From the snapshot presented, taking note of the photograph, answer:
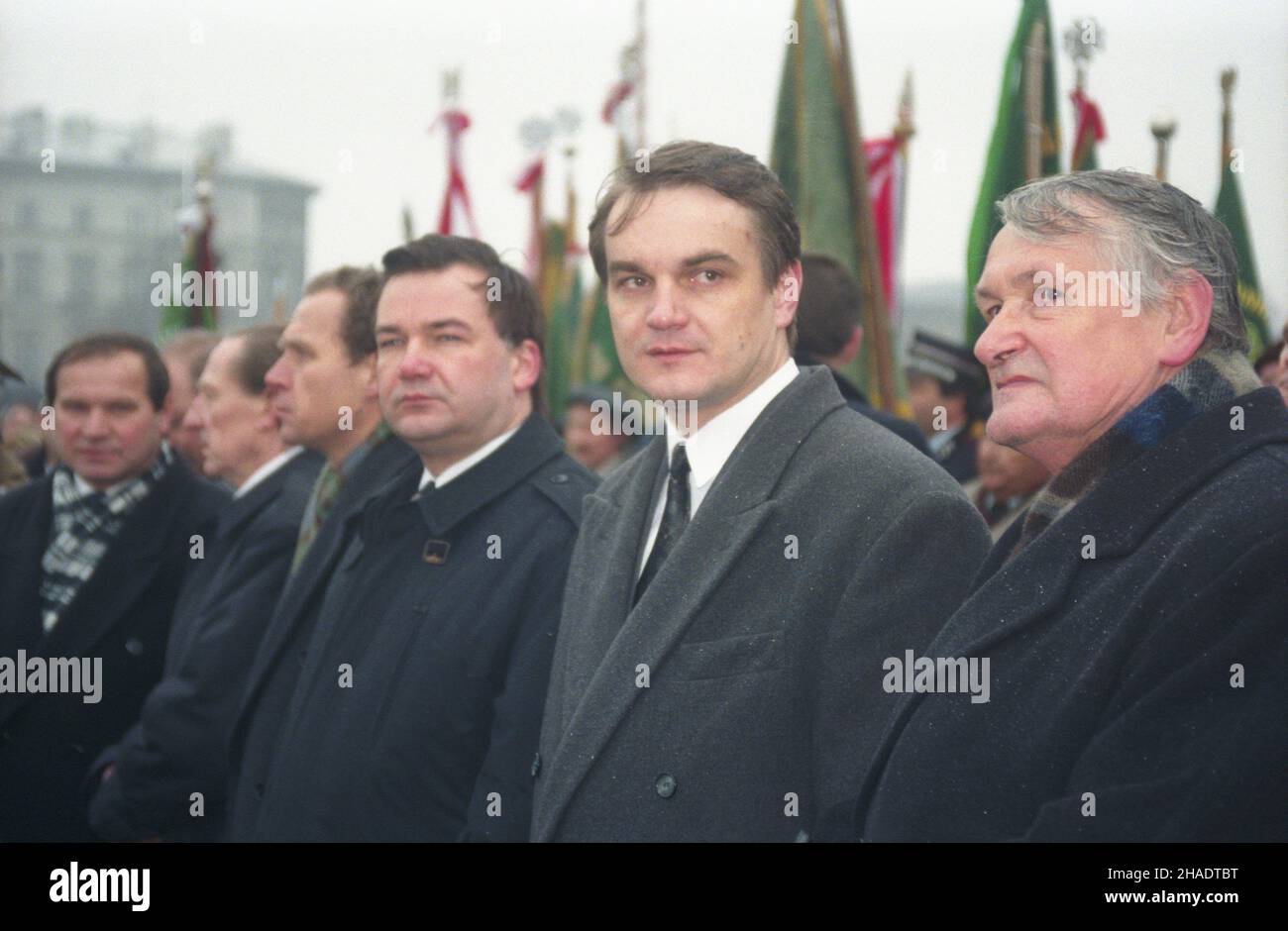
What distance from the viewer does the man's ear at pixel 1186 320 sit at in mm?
2432

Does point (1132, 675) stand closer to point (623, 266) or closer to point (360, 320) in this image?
→ point (623, 266)

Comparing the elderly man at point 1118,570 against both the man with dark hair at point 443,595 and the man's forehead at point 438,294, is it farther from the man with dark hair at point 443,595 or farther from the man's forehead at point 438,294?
the man's forehead at point 438,294

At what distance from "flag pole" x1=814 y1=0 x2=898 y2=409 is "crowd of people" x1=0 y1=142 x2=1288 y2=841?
70 centimetres

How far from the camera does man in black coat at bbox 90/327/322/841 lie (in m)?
4.25

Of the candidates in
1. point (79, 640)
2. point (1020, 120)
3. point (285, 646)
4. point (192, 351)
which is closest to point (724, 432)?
point (285, 646)

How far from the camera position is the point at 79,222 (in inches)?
1234

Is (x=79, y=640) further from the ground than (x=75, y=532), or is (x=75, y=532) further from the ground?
(x=75, y=532)

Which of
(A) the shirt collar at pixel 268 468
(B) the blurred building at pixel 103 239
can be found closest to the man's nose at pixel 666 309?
(A) the shirt collar at pixel 268 468

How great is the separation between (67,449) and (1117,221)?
12.2 feet

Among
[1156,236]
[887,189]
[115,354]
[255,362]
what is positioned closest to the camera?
[1156,236]

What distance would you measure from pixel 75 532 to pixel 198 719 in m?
1.03

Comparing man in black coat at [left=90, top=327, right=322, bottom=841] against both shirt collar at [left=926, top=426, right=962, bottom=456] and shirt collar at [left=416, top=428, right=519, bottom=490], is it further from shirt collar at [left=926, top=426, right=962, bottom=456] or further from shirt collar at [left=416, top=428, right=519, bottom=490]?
shirt collar at [left=926, top=426, right=962, bottom=456]

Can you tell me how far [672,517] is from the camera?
119 inches

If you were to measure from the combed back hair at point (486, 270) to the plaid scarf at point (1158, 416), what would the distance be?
180 cm
